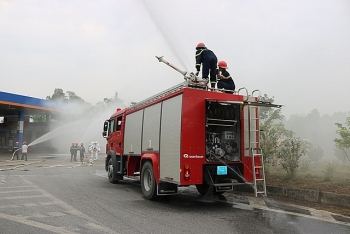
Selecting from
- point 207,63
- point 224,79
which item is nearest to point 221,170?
point 224,79

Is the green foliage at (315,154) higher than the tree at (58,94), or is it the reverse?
the tree at (58,94)

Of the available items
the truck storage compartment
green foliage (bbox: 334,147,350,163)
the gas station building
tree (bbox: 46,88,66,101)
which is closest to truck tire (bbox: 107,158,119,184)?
the truck storage compartment

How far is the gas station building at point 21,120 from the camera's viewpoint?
2811 centimetres

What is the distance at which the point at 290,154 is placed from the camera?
865 cm

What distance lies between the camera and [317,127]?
2141 centimetres

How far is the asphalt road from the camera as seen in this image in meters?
4.84

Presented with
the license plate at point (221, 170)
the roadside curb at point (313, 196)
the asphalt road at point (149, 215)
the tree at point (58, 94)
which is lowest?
the asphalt road at point (149, 215)

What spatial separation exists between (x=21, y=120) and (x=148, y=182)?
27097 mm

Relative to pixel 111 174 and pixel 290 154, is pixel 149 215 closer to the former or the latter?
pixel 290 154

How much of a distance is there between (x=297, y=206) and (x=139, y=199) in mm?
3714

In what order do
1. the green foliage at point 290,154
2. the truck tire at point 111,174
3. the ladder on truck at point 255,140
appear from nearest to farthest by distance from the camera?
1. the ladder on truck at point 255,140
2. the green foliage at point 290,154
3. the truck tire at point 111,174

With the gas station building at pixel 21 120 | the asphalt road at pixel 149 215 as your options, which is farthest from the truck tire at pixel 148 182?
the gas station building at pixel 21 120

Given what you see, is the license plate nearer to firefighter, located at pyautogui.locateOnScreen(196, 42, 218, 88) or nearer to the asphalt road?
the asphalt road

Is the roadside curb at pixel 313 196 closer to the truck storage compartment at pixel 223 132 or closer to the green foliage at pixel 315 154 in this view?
the truck storage compartment at pixel 223 132
